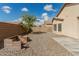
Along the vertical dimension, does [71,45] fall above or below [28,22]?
below

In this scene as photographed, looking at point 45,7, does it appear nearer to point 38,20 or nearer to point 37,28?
point 38,20

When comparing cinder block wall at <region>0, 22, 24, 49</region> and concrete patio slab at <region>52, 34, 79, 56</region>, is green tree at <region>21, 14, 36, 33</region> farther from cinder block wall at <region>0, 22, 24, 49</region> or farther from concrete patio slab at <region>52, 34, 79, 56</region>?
concrete patio slab at <region>52, 34, 79, 56</region>

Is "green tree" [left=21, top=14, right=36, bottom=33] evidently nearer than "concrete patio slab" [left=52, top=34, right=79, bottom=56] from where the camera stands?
No

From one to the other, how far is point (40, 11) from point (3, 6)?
3023 mm

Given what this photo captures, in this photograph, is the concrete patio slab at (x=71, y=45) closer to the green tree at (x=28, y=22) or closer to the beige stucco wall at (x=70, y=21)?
the beige stucco wall at (x=70, y=21)

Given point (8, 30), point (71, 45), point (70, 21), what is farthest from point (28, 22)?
point (71, 45)

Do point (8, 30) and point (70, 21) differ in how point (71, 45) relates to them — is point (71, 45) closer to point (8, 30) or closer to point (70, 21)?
point (70, 21)

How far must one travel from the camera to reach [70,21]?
16234 mm

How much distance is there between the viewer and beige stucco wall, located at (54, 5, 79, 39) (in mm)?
14891

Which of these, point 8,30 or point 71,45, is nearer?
point 71,45

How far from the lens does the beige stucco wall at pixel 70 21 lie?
14.9 meters

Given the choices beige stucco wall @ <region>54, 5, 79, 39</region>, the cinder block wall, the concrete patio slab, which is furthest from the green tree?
beige stucco wall @ <region>54, 5, 79, 39</region>

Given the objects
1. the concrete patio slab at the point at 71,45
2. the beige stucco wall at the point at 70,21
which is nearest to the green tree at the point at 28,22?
the concrete patio slab at the point at 71,45

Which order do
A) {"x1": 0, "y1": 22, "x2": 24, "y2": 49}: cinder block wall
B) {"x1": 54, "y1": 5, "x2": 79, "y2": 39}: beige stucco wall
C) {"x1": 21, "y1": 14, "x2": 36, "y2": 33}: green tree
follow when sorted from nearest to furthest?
{"x1": 0, "y1": 22, "x2": 24, "y2": 49}: cinder block wall, {"x1": 21, "y1": 14, "x2": 36, "y2": 33}: green tree, {"x1": 54, "y1": 5, "x2": 79, "y2": 39}: beige stucco wall
